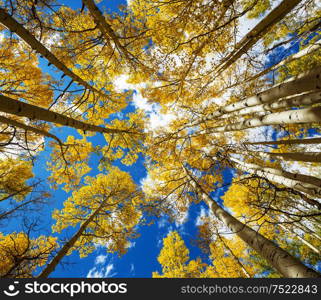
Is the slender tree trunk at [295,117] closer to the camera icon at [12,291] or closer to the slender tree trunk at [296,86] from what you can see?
the slender tree trunk at [296,86]

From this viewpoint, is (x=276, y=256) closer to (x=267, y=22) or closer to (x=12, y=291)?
(x=267, y=22)

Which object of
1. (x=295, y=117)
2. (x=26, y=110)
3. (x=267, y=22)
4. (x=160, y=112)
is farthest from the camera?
(x=160, y=112)

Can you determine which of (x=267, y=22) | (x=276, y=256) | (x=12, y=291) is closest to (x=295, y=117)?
(x=276, y=256)

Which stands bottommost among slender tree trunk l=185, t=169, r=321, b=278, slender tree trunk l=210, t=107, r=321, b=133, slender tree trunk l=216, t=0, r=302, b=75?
slender tree trunk l=185, t=169, r=321, b=278

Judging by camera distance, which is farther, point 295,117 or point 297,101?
point 297,101

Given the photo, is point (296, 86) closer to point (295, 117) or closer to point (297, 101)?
point (295, 117)

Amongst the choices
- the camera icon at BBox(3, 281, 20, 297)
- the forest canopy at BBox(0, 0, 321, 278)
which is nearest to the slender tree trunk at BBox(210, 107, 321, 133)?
the forest canopy at BBox(0, 0, 321, 278)

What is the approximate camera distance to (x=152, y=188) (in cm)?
739

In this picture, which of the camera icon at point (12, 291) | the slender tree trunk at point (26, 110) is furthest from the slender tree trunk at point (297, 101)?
the camera icon at point (12, 291)

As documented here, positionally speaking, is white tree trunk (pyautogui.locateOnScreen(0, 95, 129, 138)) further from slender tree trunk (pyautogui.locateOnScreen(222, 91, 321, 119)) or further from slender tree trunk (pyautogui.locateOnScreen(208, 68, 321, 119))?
slender tree trunk (pyautogui.locateOnScreen(222, 91, 321, 119))

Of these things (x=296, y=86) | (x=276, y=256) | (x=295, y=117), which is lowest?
(x=276, y=256)

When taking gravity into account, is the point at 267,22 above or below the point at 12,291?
above

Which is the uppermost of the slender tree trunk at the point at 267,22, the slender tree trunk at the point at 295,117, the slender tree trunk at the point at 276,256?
the slender tree trunk at the point at 267,22

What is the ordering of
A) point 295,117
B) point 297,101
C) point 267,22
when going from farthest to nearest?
point 267,22
point 297,101
point 295,117
